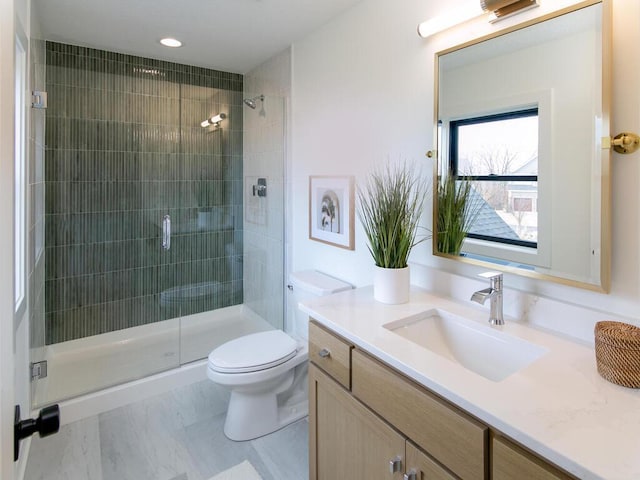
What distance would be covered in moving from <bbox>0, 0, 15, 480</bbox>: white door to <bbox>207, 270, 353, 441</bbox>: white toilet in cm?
142

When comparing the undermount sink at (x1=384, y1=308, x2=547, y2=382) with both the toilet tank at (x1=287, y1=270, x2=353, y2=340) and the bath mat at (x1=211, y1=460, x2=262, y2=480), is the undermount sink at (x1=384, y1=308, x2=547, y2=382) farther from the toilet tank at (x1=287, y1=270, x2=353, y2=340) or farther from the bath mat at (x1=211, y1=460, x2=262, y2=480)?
the bath mat at (x1=211, y1=460, x2=262, y2=480)

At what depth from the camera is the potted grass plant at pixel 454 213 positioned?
5.17ft

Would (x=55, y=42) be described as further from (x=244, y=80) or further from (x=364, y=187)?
(x=364, y=187)

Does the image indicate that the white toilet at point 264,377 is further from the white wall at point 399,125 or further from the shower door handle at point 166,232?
the shower door handle at point 166,232

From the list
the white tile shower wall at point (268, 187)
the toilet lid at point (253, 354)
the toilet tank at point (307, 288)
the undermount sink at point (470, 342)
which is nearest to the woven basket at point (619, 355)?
the undermount sink at point (470, 342)

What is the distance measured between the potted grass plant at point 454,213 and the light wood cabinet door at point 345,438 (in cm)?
74

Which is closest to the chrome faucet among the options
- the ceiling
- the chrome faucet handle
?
the chrome faucet handle

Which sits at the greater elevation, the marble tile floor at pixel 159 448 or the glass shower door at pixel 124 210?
the glass shower door at pixel 124 210

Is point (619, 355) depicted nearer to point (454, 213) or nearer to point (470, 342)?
point (470, 342)

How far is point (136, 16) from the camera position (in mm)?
2303

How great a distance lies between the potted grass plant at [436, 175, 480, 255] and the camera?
1.58 meters

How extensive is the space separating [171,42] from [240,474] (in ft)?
8.92

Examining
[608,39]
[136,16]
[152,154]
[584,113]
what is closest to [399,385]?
[584,113]

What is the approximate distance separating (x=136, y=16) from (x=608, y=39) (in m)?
2.37
